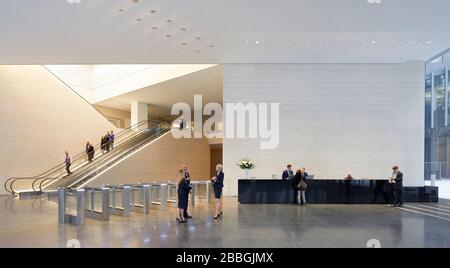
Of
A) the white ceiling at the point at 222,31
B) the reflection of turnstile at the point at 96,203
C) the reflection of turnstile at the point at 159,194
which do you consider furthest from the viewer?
the reflection of turnstile at the point at 159,194

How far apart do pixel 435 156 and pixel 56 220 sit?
79.5ft

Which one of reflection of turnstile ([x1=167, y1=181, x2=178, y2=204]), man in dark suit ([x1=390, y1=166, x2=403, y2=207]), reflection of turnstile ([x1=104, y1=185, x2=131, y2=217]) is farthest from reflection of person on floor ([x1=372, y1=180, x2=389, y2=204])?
reflection of turnstile ([x1=104, y1=185, x2=131, y2=217])

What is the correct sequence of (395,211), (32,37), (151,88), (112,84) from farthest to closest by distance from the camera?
(112,84) → (151,88) → (32,37) → (395,211)

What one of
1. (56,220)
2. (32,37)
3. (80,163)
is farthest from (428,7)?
(80,163)

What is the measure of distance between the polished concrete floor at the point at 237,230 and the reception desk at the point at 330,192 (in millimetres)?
3442

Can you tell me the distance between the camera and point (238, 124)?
18203mm

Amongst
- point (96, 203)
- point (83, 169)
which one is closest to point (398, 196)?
point (96, 203)

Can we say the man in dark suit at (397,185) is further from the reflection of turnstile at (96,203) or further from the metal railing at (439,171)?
the reflection of turnstile at (96,203)

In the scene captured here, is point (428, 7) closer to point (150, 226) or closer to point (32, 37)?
point (150, 226)

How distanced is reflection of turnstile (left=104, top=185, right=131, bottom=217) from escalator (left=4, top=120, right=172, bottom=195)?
7.63 m

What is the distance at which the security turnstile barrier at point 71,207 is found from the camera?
8.76 metres

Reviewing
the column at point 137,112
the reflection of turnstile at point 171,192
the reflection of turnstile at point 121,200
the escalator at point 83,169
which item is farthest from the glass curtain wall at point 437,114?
the column at point 137,112

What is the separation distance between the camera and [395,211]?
11984 millimetres

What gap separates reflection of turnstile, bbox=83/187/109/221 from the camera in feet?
30.9
